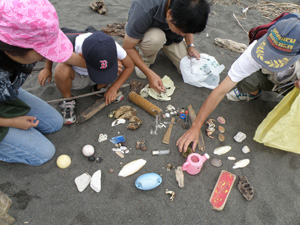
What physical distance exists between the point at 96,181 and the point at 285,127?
5.19 feet

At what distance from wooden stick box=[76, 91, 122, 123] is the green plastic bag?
146cm

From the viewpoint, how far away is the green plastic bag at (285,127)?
5.25ft

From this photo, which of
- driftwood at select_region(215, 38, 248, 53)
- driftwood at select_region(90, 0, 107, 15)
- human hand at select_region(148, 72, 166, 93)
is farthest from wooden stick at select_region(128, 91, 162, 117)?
driftwood at select_region(90, 0, 107, 15)

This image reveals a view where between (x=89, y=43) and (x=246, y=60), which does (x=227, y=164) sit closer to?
(x=246, y=60)

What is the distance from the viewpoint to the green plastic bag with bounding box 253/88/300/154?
1.60 metres

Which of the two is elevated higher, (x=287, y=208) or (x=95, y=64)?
(x=95, y=64)

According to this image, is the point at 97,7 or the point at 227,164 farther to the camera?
the point at 97,7

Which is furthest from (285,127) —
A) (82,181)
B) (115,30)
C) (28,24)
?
(115,30)

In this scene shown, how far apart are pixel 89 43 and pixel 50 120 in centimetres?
75

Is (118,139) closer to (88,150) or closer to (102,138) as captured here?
(102,138)

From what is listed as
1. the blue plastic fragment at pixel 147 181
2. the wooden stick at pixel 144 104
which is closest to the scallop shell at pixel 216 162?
the blue plastic fragment at pixel 147 181

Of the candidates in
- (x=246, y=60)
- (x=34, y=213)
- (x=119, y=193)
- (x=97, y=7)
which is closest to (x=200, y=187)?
(x=119, y=193)

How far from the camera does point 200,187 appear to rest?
1549 mm

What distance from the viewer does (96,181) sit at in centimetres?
150
